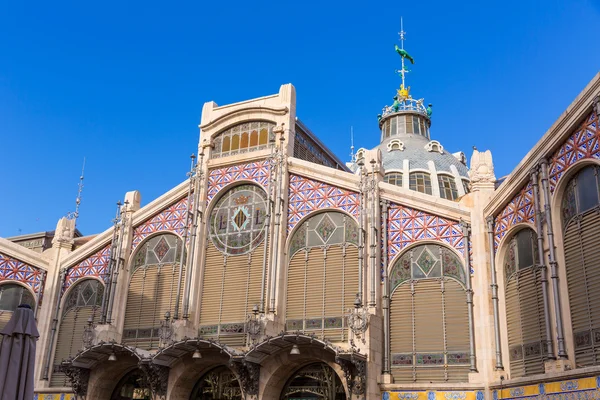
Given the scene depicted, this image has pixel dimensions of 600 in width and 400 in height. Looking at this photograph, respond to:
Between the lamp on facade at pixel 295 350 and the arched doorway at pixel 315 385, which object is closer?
the lamp on facade at pixel 295 350

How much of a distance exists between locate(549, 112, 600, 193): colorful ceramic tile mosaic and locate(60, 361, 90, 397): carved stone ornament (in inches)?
787

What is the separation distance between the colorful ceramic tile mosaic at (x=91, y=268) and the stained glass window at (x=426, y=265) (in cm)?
1412

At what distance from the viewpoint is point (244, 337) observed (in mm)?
26562

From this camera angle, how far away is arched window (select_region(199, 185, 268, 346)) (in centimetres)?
2709

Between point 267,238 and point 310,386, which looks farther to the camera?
point 267,238

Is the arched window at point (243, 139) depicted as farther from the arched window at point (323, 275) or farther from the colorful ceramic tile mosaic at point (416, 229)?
the colorful ceramic tile mosaic at point (416, 229)

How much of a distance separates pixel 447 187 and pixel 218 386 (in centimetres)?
2401

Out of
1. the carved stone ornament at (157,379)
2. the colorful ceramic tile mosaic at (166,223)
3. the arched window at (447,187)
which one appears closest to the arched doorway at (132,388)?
the carved stone ornament at (157,379)

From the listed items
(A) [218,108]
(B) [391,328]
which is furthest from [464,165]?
(B) [391,328]

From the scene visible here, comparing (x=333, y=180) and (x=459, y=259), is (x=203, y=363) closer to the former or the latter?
(x=333, y=180)

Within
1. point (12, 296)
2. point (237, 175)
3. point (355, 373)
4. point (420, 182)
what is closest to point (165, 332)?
point (237, 175)

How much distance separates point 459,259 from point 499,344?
3473 millimetres

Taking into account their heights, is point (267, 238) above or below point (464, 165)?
below

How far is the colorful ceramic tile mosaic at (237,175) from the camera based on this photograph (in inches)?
1142
